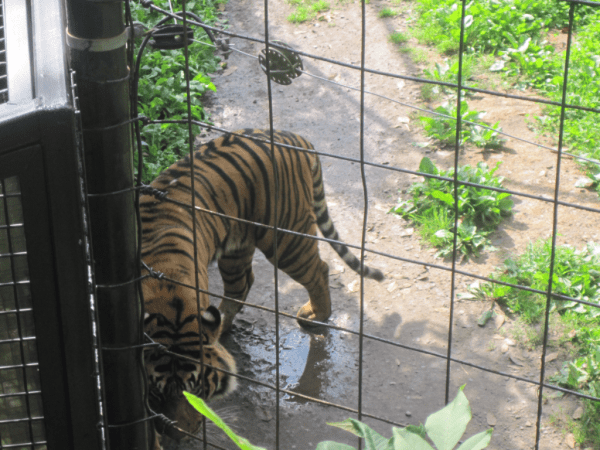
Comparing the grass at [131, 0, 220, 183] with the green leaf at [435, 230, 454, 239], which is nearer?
Result: the green leaf at [435, 230, 454, 239]

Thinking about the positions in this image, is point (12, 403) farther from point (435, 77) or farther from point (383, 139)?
point (435, 77)

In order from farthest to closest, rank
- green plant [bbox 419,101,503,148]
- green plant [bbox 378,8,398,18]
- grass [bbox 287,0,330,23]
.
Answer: grass [bbox 287,0,330,23], green plant [bbox 378,8,398,18], green plant [bbox 419,101,503,148]

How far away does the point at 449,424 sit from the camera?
2.92 feet

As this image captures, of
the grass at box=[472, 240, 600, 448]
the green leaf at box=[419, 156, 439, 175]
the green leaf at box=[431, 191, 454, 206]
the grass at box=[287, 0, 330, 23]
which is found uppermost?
the grass at box=[287, 0, 330, 23]

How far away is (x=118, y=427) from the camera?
70.4 inches

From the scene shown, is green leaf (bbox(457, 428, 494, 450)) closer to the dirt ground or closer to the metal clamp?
the metal clamp

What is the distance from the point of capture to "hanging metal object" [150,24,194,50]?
1.61 meters

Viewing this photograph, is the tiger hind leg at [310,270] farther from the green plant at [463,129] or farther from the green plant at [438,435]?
the green plant at [438,435]

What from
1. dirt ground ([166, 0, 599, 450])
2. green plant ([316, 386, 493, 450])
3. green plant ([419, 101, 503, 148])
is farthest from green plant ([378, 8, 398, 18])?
green plant ([316, 386, 493, 450])

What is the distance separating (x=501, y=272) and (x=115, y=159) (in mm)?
3009

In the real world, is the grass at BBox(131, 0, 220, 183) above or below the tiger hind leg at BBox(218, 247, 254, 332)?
above

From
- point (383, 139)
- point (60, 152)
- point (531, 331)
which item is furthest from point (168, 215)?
point (383, 139)

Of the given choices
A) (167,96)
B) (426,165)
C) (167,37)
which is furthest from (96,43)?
(167,96)

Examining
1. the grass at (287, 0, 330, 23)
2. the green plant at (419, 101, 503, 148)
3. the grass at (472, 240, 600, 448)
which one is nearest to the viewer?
the grass at (472, 240, 600, 448)
